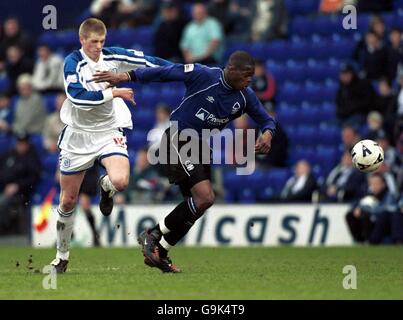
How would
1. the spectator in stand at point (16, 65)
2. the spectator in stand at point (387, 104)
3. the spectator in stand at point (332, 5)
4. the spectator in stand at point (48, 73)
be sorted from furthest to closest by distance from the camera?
1. the spectator in stand at point (16, 65)
2. the spectator in stand at point (48, 73)
3. the spectator in stand at point (332, 5)
4. the spectator in stand at point (387, 104)

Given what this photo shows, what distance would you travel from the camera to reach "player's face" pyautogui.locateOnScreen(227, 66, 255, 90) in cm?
1041

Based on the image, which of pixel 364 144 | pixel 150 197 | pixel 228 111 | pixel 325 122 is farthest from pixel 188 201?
pixel 325 122

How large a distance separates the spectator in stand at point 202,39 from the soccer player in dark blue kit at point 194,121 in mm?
9115

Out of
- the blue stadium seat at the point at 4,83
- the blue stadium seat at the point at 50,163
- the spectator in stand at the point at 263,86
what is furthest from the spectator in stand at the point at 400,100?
the blue stadium seat at the point at 4,83

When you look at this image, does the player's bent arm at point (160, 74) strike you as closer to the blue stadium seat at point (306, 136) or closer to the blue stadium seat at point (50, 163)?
the blue stadium seat at point (306, 136)

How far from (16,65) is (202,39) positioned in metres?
4.37

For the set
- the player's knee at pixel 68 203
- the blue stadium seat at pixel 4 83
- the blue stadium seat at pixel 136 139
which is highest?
the blue stadium seat at pixel 4 83

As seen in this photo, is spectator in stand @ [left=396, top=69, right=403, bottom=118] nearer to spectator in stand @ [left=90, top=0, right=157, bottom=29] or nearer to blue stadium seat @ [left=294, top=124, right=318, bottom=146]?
blue stadium seat @ [left=294, top=124, right=318, bottom=146]

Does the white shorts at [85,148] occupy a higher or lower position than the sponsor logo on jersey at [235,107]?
lower

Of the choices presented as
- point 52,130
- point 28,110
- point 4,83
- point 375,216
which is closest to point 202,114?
point 375,216

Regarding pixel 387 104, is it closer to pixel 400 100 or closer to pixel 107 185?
pixel 400 100

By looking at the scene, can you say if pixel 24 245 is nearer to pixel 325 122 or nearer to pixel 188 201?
pixel 325 122

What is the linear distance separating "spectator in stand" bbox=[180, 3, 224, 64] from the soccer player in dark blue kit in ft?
29.9

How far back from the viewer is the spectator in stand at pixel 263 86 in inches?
729
